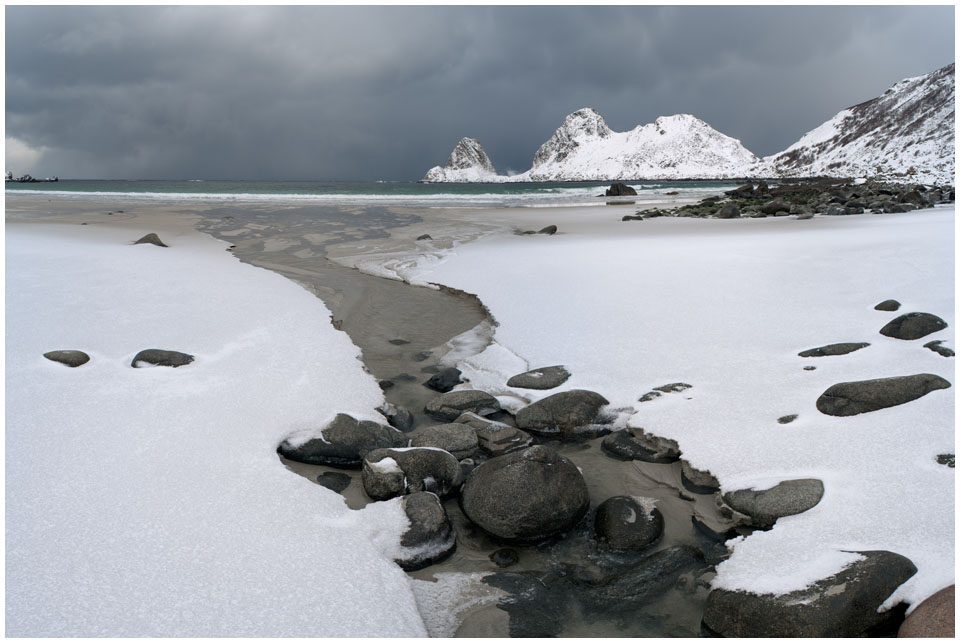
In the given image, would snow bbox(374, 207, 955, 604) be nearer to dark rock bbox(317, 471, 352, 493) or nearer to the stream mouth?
the stream mouth

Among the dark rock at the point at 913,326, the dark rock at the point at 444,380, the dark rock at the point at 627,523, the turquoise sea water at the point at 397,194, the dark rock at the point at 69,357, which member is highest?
the turquoise sea water at the point at 397,194

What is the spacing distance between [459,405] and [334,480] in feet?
4.68

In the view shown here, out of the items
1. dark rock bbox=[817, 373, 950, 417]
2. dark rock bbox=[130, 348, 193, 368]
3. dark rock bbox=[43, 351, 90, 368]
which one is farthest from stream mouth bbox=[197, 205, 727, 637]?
dark rock bbox=[43, 351, 90, 368]

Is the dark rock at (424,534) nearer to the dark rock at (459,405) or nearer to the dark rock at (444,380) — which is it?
the dark rock at (459,405)

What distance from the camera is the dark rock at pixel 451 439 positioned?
13.5 feet

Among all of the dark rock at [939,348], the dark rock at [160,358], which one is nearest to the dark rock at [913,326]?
the dark rock at [939,348]

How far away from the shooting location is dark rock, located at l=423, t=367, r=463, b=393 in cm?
536

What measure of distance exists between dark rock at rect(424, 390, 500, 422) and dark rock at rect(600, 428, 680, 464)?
1.06 metres

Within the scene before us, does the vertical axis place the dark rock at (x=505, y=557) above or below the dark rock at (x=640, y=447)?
below

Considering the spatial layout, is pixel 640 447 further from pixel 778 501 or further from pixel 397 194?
pixel 397 194

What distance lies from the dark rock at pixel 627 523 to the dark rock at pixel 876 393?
170cm

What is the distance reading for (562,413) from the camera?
4.55 m

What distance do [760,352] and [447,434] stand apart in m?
A: 3.18

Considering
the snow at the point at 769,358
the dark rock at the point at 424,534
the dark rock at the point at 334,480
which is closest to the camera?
the snow at the point at 769,358
